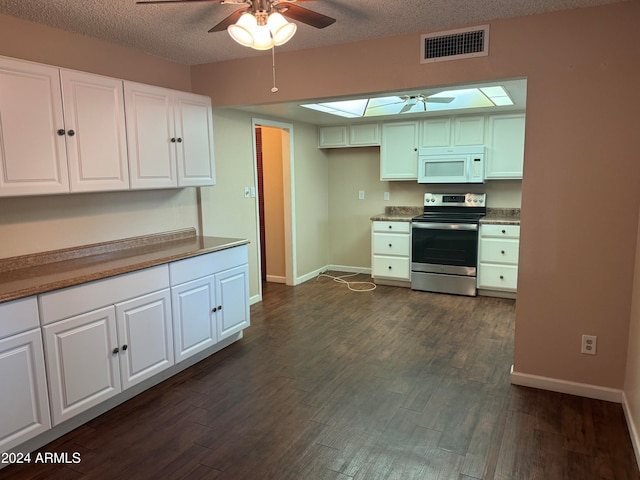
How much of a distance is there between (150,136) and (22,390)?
1.84m

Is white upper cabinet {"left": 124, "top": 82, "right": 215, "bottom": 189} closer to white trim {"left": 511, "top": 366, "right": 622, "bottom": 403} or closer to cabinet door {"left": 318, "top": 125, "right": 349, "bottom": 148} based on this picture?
cabinet door {"left": 318, "top": 125, "right": 349, "bottom": 148}

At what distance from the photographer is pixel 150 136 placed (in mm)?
3221

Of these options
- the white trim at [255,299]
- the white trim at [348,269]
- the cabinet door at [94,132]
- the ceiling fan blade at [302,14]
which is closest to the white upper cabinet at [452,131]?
the white trim at [348,269]

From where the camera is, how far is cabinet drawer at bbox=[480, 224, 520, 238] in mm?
4907

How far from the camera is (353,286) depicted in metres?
5.79

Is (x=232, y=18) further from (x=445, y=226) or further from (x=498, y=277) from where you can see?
(x=498, y=277)

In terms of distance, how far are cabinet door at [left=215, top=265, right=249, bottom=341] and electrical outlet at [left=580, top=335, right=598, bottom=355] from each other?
255cm

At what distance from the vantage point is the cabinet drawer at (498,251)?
4926 mm

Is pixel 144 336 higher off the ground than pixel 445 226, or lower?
lower

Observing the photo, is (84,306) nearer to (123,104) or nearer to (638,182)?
(123,104)

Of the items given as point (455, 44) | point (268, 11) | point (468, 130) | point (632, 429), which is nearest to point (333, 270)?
point (468, 130)

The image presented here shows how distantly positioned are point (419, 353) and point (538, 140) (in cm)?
184

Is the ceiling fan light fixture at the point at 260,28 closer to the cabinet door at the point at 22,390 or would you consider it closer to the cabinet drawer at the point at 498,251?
the cabinet door at the point at 22,390

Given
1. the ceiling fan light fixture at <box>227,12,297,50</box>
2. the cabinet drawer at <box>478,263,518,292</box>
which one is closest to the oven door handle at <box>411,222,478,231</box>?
the cabinet drawer at <box>478,263,518,292</box>
